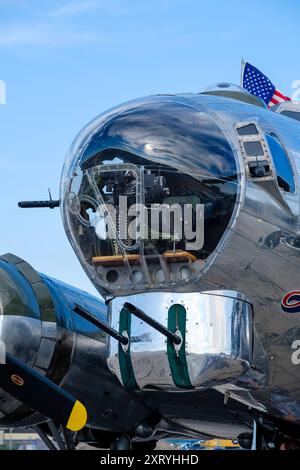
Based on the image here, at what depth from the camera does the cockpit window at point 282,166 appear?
9.59 meters

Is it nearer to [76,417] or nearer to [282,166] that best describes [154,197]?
[282,166]

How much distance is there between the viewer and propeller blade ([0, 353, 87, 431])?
11406 mm

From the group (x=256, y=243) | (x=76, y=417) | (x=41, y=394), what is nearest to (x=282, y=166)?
(x=256, y=243)

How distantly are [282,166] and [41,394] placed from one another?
13.4 feet

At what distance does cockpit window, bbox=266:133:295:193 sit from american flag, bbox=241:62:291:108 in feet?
27.1

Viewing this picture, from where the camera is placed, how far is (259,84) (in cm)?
1795

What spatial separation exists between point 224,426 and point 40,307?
2.90m

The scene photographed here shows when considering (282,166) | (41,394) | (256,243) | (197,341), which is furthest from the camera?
(41,394)

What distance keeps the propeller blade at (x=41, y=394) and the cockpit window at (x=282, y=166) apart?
367 centimetres

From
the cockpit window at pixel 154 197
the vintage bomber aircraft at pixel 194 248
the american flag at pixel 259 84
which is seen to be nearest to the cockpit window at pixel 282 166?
the vintage bomber aircraft at pixel 194 248

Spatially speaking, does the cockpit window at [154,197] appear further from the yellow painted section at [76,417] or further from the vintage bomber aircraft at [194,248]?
the yellow painted section at [76,417]

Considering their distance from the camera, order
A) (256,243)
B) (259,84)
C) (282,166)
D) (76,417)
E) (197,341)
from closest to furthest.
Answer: (197,341) < (256,243) < (282,166) < (76,417) < (259,84)
